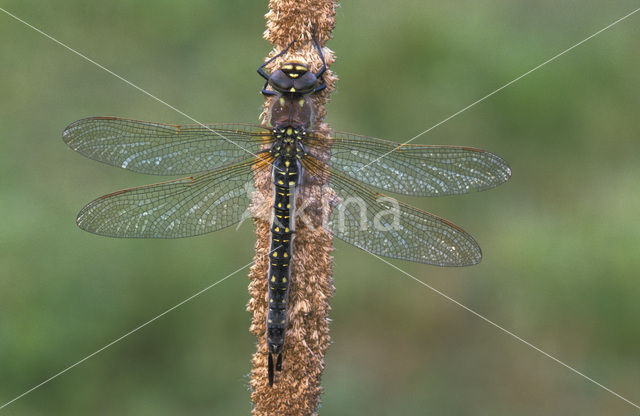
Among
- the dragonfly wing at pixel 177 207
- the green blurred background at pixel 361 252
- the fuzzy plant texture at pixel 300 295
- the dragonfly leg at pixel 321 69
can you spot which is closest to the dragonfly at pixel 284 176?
the dragonfly wing at pixel 177 207

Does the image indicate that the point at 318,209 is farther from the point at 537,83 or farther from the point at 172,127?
the point at 537,83

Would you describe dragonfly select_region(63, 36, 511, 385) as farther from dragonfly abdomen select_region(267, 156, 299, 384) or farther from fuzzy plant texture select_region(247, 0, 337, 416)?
fuzzy plant texture select_region(247, 0, 337, 416)

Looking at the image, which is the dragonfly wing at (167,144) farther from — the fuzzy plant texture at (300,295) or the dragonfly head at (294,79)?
the fuzzy plant texture at (300,295)

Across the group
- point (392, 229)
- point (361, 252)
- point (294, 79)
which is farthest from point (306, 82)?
point (361, 252)

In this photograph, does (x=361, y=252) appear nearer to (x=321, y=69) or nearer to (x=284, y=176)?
(x=284, y=176)

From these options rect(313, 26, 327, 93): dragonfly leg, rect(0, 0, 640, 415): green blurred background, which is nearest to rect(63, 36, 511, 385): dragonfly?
rect(313, 26, 327, 93): dragonfly leg

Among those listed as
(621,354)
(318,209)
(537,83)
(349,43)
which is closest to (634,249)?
(621,354)

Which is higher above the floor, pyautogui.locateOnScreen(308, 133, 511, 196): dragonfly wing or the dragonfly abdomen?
pyautogui.locateOnScreen(308, 133, 511, 196): dragonfly wing
